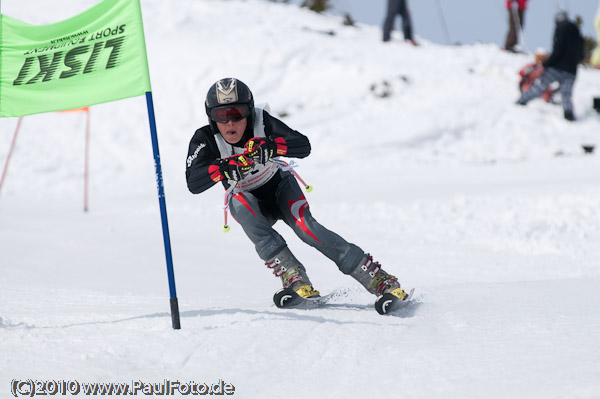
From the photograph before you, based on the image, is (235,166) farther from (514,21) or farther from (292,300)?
(514,21)

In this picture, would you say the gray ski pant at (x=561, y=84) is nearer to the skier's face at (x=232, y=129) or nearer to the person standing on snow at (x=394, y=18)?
the person standing on snow at (x=394, y=18)

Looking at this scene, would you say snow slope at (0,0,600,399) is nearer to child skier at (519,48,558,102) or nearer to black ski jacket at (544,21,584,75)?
child skier at (519,48,558,102)

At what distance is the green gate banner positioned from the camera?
11.4 feet

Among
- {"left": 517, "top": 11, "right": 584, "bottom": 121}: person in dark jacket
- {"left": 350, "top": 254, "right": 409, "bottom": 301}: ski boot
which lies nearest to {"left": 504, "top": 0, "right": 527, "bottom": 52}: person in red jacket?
{"left": 517, "top": 11, "right": 584, "bottom": 121}: person in dark jacket

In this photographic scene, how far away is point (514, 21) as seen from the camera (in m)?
→ 16.7

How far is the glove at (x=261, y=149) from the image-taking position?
12.0 feet

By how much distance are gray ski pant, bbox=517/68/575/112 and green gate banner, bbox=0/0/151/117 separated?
11.0 m

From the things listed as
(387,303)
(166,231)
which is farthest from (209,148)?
(387,303)

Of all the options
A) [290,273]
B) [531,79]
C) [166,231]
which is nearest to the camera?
[166,231]

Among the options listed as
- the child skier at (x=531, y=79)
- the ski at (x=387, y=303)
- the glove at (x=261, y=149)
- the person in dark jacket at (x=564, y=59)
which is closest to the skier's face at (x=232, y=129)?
the glove at (x=261, y=149)

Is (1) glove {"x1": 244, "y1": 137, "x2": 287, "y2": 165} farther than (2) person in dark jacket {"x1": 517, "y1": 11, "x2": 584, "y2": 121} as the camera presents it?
No

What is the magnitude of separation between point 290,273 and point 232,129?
1.06m

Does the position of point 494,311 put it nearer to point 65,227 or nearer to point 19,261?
point 19,261

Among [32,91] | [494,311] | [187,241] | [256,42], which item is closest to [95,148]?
[256,42]
